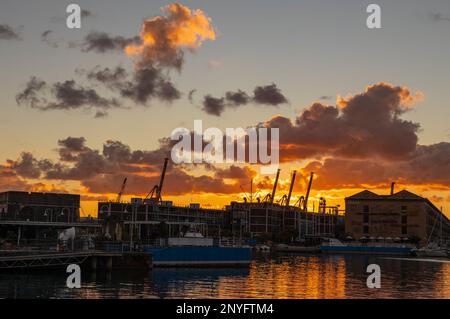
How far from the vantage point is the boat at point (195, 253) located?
10031 centimetres

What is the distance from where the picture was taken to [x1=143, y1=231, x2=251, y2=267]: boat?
100m

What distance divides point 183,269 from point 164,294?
36.1 meters

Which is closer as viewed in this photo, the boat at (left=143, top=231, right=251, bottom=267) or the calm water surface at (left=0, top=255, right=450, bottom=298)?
the calm water surface at (left=0, top=255, right=450, bottom=298)

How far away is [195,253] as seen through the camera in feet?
340

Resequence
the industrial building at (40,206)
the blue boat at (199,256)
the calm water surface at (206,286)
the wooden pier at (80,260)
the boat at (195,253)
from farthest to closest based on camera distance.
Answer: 1. the industrial building at (40,206)
2. the boat at (195,253)
3. the blue boat at (199,256)
4. the wooden pier at (80,260)
5. the calm water surface at (206,286)

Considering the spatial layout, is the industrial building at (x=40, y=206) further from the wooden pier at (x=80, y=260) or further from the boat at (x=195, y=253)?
the wooden pier at (x=80, y=260)

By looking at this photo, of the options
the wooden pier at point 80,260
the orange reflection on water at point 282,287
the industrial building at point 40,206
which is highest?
the industrial building at point 40,206

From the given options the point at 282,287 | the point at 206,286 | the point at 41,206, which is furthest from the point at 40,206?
the point at 282,287

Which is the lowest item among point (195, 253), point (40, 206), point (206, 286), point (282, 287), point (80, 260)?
point (282, 287)

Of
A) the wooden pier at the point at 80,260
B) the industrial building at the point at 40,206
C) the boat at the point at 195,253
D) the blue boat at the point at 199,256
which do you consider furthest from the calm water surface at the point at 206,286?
the industrial building at the point at 40,206

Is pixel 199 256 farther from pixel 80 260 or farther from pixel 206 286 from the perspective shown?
pixel 206 286

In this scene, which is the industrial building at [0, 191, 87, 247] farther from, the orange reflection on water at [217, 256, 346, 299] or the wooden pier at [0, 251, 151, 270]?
the orange reflection on water at [217, 256, 346, 299]

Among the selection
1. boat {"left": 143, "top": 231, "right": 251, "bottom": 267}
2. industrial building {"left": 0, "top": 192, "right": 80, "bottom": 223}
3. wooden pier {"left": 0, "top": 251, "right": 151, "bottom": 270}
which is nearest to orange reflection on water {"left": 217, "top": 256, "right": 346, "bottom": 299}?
boat {"left": 143, "top": 231, "right": 251, "bottom": 267}
